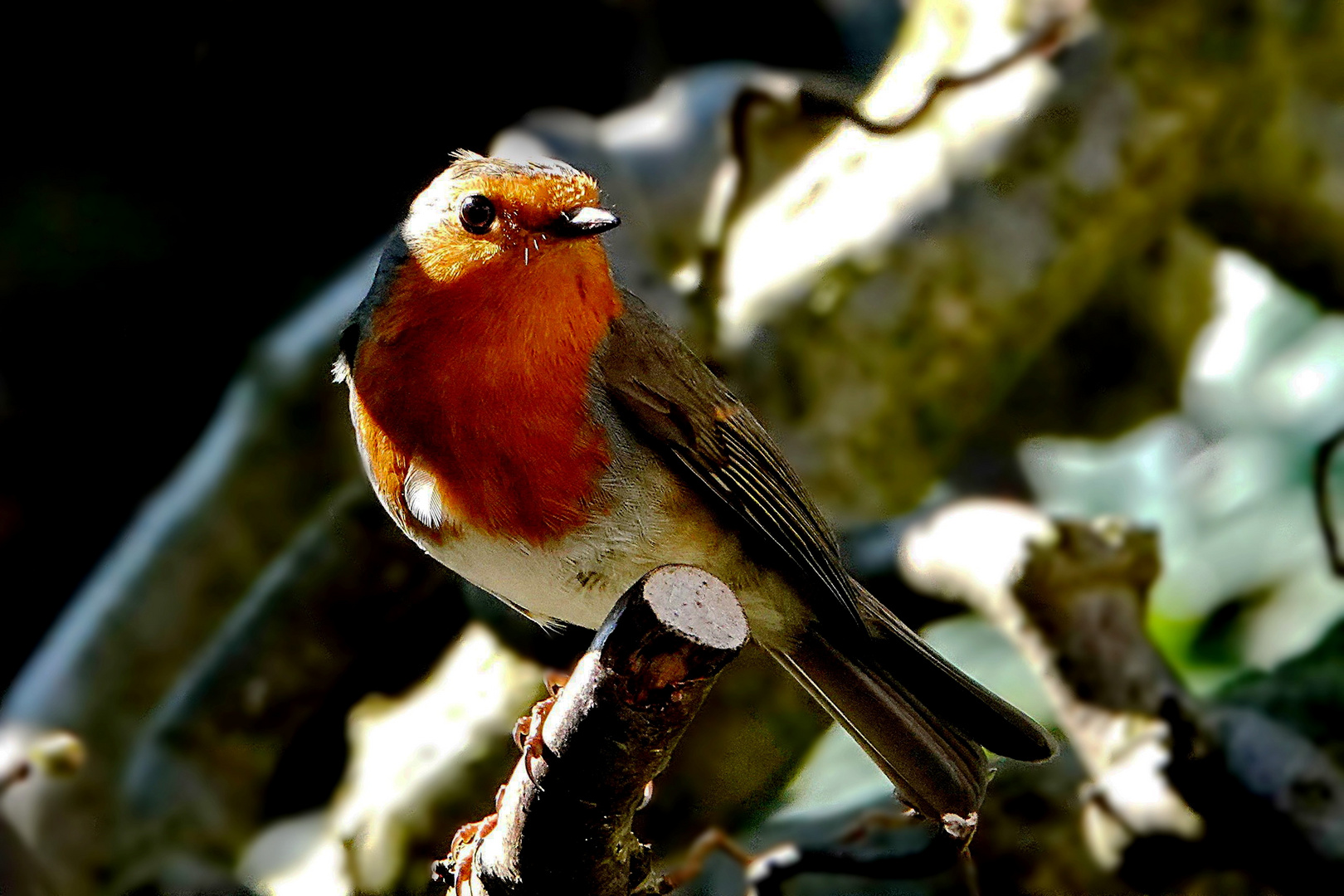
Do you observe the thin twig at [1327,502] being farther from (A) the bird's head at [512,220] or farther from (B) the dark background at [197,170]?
(B) the dark background at [197,170]

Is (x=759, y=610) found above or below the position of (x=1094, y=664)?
above

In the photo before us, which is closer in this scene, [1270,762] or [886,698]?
[886,698]

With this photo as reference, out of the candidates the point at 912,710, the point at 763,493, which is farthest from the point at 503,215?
the point at 912,710

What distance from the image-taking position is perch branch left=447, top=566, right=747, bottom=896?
1911 mm

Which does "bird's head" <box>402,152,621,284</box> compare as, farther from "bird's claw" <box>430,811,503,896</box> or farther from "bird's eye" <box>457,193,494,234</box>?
"bird's claw" <box>430,811,503,896</box>

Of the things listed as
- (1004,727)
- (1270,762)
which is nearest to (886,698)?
(1004,727)

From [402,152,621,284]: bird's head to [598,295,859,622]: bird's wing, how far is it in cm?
21

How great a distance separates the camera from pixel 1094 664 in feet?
11.8

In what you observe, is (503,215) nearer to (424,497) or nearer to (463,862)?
(424,497)

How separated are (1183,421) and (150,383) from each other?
3.92 meters

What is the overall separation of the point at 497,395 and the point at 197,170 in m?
4.44

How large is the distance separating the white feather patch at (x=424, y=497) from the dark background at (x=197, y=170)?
3.72m

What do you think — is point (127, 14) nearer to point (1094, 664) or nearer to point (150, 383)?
point (150, 383)

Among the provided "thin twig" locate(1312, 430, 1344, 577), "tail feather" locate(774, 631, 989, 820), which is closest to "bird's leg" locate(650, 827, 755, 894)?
"tail feather" locate(774, 631, 989, 820)
